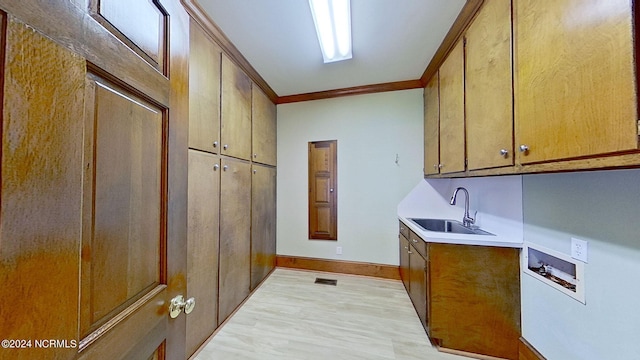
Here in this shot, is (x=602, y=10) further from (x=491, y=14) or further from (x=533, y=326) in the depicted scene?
(x=533, y=326)

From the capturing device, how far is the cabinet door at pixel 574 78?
0.77 m

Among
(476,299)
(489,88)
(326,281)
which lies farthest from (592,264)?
(326,281)

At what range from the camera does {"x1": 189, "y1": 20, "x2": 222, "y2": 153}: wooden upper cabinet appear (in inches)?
67.6

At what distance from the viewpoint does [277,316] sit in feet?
7.28

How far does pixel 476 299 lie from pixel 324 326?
1.25 metres

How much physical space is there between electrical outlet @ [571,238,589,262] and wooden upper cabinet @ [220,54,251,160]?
98.9 inches

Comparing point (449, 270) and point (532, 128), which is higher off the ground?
point (532, 128)

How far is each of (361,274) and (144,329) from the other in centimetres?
283

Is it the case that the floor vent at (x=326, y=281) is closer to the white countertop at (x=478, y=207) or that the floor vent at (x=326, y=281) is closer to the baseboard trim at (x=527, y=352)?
the white countertop at (x=478, y=207)

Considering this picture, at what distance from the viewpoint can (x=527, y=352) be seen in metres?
1.59

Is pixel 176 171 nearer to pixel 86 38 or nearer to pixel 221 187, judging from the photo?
pixel 86 38

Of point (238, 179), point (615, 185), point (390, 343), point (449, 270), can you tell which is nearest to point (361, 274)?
point (390, 343)

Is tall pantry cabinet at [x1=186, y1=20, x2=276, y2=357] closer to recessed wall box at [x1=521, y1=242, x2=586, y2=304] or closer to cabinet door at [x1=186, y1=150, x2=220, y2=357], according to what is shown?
cabinet door at [x1=186, y1=150, x2=220, y2=357]

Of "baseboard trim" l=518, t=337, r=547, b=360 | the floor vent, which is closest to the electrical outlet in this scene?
"baseboard trim" l=518, t=337, r=547, b=360
